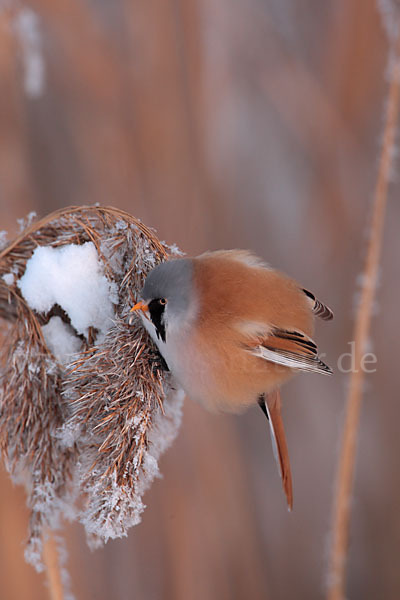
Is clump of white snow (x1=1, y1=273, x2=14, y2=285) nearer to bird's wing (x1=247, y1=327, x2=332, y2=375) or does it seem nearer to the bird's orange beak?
the bird's orange beak

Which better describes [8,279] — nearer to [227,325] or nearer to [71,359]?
[71,359]

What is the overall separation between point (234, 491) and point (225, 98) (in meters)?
1.40

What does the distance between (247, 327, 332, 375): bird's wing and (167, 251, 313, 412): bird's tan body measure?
A: 1cm

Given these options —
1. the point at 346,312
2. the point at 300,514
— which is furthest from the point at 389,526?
the point at 346,312

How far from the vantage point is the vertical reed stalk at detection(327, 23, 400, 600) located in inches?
49.8

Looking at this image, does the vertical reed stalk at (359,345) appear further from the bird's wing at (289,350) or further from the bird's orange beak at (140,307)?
the bird's orange beak at (140,307)

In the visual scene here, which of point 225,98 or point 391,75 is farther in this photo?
point 225,98

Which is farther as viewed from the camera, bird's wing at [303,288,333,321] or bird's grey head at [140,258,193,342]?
bird's wing at [303,288,333,321]

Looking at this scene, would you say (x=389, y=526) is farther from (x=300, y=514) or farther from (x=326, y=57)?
(x=326, y=57)

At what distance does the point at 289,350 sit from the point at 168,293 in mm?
339

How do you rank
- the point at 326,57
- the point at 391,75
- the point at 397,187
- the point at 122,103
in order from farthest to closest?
the point at 397,187, the point at 326,57, the point at 122,103, the point at 391,75

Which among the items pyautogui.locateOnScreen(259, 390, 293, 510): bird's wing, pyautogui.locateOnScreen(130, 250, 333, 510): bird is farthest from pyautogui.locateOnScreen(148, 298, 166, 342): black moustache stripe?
pyautogui.locateOnScreen(259, 390, 293, 510): bird's wing

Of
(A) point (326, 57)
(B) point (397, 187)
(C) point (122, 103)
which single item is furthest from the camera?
(B) point (397, 187)

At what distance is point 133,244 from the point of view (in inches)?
44.6
